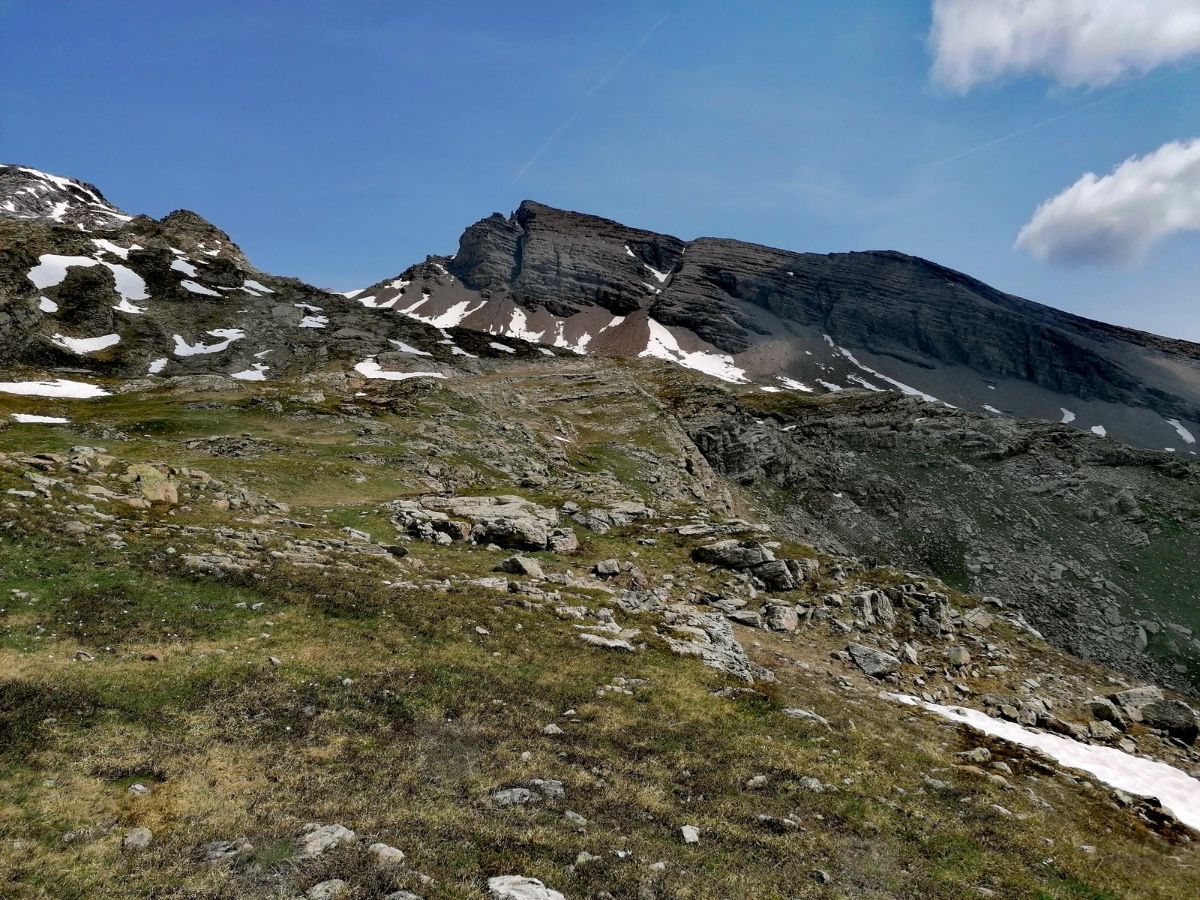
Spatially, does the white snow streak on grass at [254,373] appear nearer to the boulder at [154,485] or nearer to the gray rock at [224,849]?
the boulder at [154,485]

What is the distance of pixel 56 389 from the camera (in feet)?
247

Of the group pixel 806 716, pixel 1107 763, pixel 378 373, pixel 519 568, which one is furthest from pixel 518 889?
pixel 378 373

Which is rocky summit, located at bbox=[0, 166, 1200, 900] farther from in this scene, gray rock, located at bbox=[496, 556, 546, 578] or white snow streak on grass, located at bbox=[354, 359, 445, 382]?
white snow streak on grass, located at bbox=[354, 359, 445, 382]

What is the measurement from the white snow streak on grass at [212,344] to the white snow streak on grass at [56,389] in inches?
1378

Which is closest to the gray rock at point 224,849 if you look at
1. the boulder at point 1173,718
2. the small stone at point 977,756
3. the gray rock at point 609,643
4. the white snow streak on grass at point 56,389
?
the gray rock at point 609,643

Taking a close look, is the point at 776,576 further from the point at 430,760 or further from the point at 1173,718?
the point at 430,760

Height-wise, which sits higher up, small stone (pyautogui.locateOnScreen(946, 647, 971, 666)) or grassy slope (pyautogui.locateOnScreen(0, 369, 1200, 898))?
grassy slope (pyautogui.locateOnScreen(0, 369, 1200, 898))

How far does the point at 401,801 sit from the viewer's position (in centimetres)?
1187

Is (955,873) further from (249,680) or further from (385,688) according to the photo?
(249,680)

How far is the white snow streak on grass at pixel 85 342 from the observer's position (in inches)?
4087

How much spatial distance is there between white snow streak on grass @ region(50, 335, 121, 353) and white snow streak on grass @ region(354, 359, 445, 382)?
4380 centimetres

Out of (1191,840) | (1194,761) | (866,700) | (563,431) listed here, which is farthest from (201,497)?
(563,431)

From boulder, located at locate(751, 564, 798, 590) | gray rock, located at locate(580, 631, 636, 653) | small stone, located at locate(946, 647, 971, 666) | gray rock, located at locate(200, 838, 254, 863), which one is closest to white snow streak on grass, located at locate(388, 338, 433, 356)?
boulder, located at locate(751, 564, 798, 590)

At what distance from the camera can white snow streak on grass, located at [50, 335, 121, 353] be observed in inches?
4087
